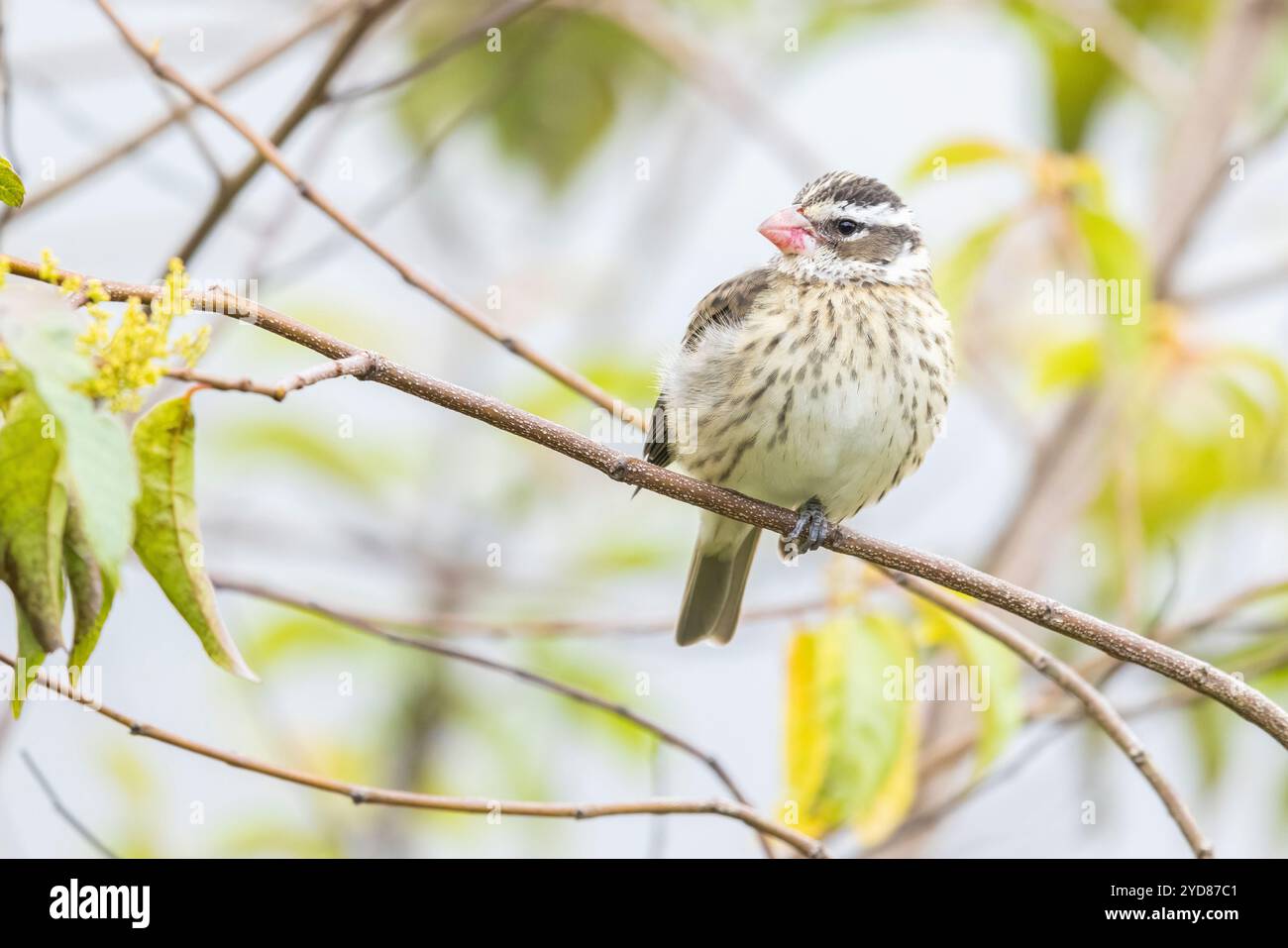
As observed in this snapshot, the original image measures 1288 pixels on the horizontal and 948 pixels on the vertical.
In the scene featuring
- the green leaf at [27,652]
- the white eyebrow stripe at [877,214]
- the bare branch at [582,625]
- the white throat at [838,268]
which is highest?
the white eyebrow stripe at [877,214]

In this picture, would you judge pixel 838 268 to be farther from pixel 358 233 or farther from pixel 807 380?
pixel 358 233

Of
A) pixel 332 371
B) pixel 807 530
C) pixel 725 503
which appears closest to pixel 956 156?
pixel 807 530

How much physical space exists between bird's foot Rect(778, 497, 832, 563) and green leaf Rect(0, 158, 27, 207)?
1.56m

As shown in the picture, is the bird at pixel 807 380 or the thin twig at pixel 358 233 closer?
the thin twig at pixel 358 233

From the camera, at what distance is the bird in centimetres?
338

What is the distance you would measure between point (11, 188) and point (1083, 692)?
1.82 m

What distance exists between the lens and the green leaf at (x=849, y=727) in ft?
9.55

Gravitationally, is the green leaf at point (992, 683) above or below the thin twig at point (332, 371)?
below

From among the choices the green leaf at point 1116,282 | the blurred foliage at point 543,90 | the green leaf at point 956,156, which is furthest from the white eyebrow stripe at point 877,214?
the blurred foliage at point 543,90

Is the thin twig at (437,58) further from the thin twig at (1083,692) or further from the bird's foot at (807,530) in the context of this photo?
the thin twig at (1083,692)

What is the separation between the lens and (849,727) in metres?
2.90

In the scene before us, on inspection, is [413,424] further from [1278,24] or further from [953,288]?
[1278,24]

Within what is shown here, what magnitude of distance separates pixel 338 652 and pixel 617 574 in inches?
36.7

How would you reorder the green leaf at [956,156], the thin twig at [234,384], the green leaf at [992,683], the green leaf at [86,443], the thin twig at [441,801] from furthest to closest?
the green leaf at [956,156] → the green leaf at [992,683] → the thin twig at [441,801] → the thin twig at [234,384] → the green leaf at [86,443]
